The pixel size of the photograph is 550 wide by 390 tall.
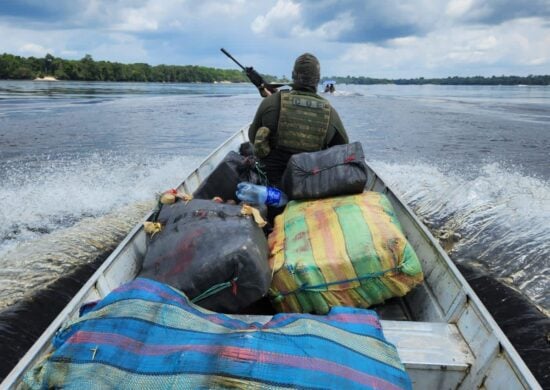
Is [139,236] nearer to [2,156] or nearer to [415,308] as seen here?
[415,308]

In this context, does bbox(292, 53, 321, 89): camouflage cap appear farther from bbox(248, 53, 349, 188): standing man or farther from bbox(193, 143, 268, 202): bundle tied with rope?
bbox(193, 143, 268, 202): bundle tied with rope

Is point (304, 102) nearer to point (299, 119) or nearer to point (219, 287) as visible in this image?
point (299, 119)

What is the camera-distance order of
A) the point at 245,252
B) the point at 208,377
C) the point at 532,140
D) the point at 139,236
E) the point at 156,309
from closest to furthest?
the point at 208,377 → the point at 156,309 → the point at 245,252 → the point at 139,236 → the point at 532,140

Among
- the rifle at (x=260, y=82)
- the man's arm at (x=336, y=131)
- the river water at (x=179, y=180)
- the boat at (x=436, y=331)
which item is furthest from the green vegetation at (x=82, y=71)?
the boat at (x=436, y=331)

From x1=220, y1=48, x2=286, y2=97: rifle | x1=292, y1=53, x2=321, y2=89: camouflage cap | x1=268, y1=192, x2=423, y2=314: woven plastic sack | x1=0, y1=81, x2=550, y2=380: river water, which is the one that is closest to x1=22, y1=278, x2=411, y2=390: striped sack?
x1=268, y1=192, x2=423, y2=314: woven plastic sack

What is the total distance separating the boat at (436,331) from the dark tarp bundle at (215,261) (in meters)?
0.20

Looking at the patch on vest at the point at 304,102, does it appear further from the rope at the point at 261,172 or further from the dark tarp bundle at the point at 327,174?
the rope at the point at 261,172

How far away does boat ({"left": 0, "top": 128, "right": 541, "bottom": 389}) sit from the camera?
2.02 m

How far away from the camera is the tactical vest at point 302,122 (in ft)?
13.4

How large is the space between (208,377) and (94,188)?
786cm

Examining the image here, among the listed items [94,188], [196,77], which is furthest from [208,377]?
[196,77]

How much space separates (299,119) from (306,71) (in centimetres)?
50

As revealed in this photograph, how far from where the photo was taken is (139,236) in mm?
3754

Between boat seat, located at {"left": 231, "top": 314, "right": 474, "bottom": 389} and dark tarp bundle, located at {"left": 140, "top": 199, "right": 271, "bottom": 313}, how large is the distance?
0.67 feet
